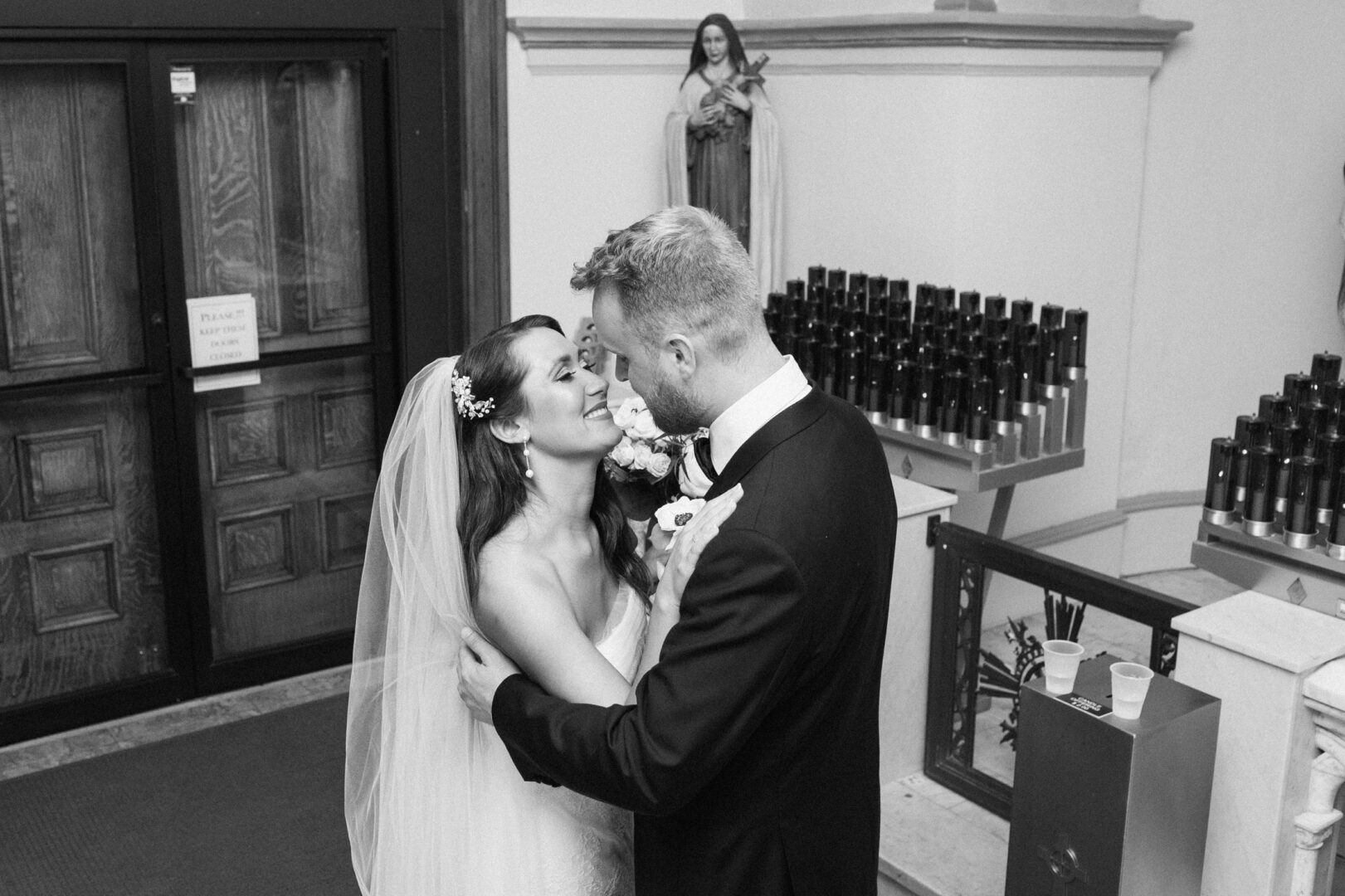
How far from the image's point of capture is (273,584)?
552 cm

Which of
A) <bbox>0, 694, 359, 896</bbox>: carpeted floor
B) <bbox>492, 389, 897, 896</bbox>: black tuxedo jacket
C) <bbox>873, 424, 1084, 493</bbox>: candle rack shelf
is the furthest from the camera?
<bbox>873, 424, 1084, 493</bbox>: candle rack shelf

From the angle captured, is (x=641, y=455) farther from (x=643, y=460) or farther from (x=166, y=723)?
(x=166, y=723)

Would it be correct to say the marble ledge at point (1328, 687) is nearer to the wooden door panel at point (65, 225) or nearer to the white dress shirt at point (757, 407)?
the white dress shirt at point (757, 407)

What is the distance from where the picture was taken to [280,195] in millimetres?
5207

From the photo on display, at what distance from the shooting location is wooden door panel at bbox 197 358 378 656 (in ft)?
17.4

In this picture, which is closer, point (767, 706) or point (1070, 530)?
point (767, 706)

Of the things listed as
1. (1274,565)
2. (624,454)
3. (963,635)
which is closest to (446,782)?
(624,454)

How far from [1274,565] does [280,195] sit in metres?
3.58

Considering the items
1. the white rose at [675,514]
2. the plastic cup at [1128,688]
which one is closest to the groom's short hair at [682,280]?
the white rose at [675,514]

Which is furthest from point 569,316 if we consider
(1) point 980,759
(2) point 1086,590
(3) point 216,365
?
(2) point 1086,590

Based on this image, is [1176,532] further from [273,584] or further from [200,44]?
[200,44]

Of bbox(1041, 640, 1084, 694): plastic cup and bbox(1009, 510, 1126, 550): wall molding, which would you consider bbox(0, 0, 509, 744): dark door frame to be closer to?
bbox(1009, 510, 1126, 550): wall molding

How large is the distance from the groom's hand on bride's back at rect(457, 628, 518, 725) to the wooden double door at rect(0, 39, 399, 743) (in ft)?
9.25

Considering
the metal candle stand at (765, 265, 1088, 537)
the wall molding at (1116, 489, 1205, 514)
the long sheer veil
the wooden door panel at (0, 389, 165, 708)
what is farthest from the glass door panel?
the wall molding at (1116, 489, 1205, 514)
